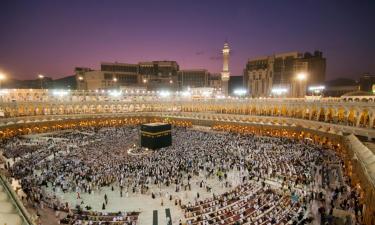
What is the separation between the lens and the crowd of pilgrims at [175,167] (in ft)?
51.4

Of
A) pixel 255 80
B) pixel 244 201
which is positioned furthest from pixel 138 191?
pixel 255 80

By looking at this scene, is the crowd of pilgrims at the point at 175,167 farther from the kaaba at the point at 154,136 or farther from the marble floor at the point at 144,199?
the kaaba at the point at 154,136

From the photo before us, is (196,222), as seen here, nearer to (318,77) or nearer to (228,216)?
(228,216)

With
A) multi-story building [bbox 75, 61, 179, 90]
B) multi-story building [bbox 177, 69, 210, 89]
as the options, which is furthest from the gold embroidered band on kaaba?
multi-story building [bbox 177, 69, 210, 89]

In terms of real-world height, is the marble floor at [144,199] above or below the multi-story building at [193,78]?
below

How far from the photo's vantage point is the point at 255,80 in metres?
70.2

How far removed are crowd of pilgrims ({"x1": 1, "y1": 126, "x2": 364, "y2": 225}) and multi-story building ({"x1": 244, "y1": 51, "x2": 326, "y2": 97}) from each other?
123ft

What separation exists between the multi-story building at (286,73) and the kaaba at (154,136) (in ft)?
122

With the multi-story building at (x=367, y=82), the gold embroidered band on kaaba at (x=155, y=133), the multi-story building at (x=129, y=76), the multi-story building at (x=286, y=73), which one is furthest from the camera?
the multi-story building at (x=129, y=76)

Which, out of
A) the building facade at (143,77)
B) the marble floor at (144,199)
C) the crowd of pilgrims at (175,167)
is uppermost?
the building facade at (143,77)

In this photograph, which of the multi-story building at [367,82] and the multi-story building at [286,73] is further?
the multi-story building at [286,73]

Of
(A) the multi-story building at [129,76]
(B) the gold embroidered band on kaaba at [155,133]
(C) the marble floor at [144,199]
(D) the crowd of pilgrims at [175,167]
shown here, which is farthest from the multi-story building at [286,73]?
(C) the marble floor at [144,199]

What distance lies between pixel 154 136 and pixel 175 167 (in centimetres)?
921

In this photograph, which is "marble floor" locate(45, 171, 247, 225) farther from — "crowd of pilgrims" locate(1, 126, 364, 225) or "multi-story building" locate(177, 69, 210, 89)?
"multi-story building" locate(177, 69, 210, 89)
